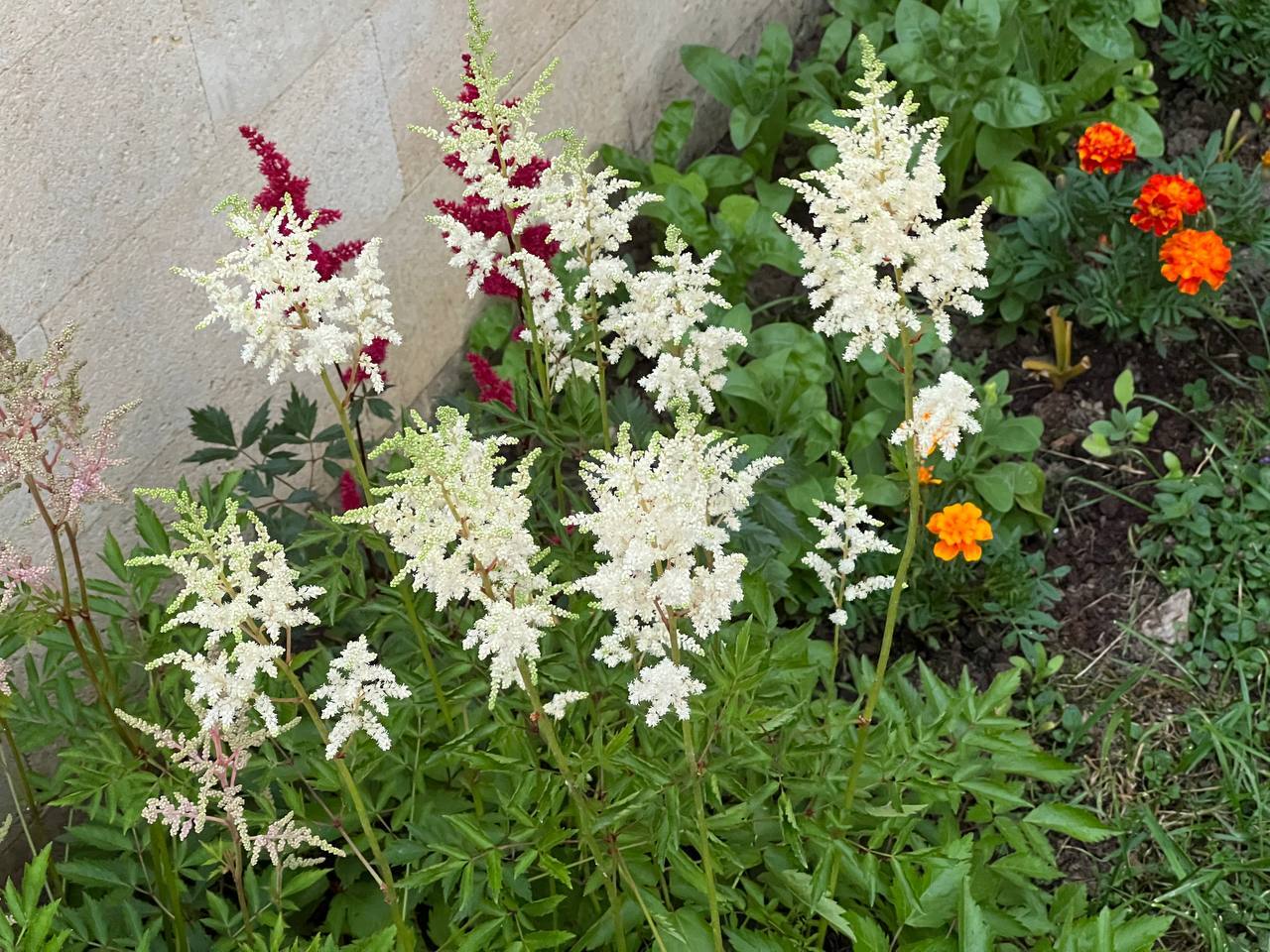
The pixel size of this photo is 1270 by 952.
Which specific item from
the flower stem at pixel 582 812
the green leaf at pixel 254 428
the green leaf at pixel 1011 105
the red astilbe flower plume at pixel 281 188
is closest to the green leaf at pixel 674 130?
the green leaf at pixel 1011 105

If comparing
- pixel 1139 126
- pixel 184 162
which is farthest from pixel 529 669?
pixel 1139 126

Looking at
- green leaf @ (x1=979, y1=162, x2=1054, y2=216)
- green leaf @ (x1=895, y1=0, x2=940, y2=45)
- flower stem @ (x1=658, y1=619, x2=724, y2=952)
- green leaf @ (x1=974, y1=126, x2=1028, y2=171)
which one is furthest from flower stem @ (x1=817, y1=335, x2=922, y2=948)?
green leaf @ (x1=895, y1=0, x2=940, y2=45)

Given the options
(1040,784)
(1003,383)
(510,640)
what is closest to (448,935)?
(510,640)

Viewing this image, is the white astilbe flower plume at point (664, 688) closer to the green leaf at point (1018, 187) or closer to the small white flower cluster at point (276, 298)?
the small white flower cluster at point (276, 298)

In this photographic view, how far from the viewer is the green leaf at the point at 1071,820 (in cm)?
214

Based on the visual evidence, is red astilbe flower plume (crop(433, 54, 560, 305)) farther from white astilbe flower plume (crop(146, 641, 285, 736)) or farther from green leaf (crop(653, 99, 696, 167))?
green leaf (crop(653, 99, 696, 167))

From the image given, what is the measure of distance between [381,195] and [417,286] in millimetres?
284

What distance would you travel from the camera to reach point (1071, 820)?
2146 mm

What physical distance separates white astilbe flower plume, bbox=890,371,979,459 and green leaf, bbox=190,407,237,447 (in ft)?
4.83

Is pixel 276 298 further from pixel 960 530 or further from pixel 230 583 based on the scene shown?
pixel 960 530

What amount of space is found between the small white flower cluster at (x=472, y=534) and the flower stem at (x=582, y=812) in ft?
0.25

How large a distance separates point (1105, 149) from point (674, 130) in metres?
1.22

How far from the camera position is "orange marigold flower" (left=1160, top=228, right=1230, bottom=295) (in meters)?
3.38

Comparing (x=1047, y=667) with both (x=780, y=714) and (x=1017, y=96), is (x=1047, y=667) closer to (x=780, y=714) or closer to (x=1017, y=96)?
(x=780, y=714)
